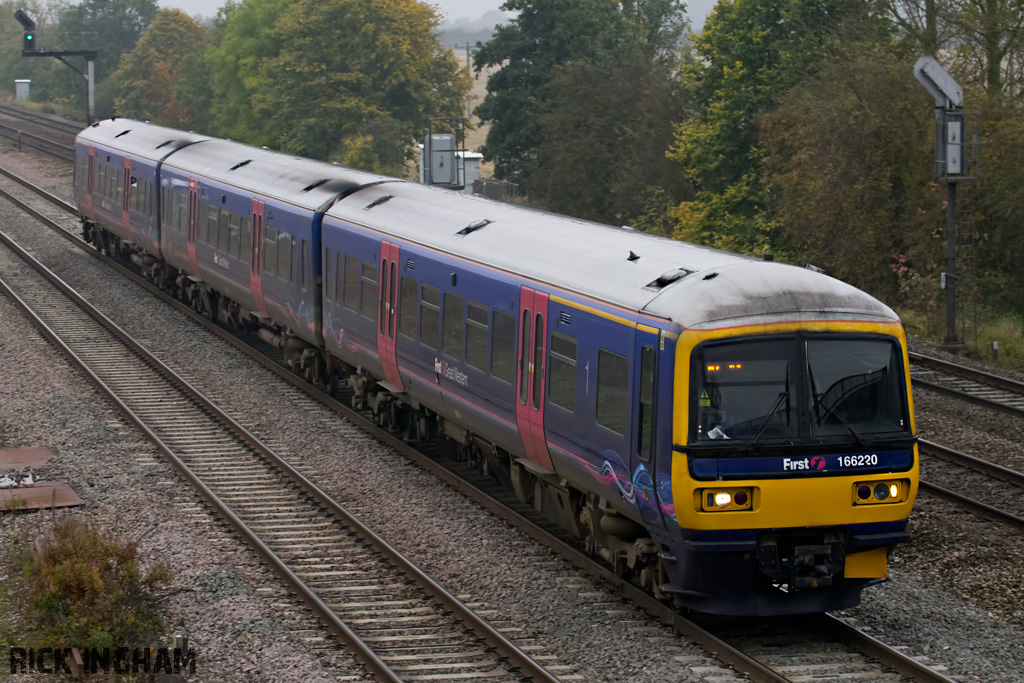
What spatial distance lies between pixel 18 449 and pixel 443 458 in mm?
5123

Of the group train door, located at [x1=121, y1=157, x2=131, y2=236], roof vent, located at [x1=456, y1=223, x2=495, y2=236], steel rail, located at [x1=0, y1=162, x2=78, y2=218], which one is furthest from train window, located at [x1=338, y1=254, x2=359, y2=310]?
steel rail, located at [x1=0, y1=162, x2=78, y2=218]

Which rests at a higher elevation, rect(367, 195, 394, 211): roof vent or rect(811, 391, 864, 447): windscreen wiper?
rect(367, 195, 394, 211): roof vent

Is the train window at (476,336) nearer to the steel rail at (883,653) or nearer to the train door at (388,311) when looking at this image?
the train door at (388,311)

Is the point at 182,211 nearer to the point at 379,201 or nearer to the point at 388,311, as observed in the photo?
the point at 379,201

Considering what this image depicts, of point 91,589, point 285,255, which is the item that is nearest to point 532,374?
point 91,589

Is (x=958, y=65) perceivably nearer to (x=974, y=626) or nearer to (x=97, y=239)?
(x=97, y=239)

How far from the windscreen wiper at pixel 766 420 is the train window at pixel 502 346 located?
338cm

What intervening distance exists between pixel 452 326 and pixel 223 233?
9526mm

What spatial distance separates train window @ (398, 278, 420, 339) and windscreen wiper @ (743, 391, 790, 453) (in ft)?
20.0

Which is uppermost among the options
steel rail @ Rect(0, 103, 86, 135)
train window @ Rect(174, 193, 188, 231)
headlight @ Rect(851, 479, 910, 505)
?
steel rail @ Rect(0, 103, 86, 135)

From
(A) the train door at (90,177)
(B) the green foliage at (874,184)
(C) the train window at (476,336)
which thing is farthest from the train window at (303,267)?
(B) the green foliage at (874,184)

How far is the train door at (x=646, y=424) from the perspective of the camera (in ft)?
31.7

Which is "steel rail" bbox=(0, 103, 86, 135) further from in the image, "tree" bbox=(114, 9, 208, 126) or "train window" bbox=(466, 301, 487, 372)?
"train window" bbox=(466, 301, 487, 372)

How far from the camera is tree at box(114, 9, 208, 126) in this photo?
8300 cm
